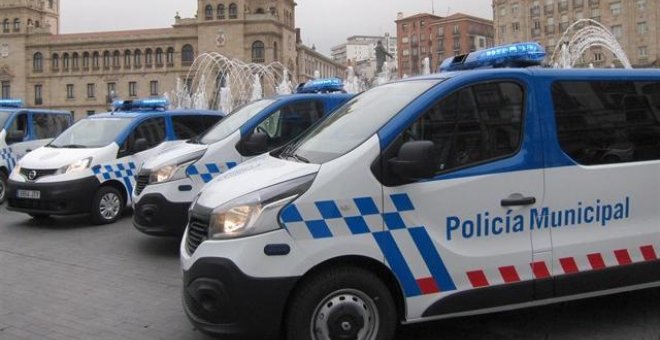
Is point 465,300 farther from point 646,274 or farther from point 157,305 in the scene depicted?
point 157,305

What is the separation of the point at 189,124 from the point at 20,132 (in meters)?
4.07

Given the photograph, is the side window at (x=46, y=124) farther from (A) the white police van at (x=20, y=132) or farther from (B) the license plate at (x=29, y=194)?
(B) the license plate at (x=29, y=194)

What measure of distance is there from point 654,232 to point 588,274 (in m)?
0.63

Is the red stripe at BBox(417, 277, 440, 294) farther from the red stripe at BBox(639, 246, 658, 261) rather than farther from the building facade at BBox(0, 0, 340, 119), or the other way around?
the building facade at BBox(0, 0, 340, 119)

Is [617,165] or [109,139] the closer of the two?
[617,165]

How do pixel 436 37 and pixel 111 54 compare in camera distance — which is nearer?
pixel 111 54

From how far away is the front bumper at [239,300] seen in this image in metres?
3.57

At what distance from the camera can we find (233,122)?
25.3ft

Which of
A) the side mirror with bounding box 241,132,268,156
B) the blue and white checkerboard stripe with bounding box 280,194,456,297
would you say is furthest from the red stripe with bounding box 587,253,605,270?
the side mirror with bounding box 241,132,268,156

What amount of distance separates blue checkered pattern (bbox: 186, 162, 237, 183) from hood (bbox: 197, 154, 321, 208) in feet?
9.16

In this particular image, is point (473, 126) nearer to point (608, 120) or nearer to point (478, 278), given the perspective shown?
point (478, 278)

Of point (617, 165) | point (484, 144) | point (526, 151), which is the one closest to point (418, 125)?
point (484, 144)

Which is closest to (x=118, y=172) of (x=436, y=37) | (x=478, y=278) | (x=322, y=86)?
(x=322, y=86)

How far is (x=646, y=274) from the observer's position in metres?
4.33
